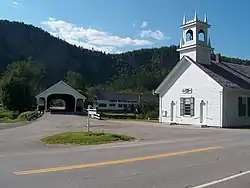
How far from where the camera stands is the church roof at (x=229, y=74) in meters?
31.0

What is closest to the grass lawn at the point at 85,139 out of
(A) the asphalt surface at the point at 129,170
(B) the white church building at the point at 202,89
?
(A) the asphalt surface at the point at 129,170

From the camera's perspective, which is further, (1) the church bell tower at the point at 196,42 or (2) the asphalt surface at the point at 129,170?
(1) the church bell tower at the point at 196,42

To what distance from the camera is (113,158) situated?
38.4ft

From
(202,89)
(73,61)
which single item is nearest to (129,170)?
(202,89)

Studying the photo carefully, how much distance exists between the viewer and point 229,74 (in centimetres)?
3375

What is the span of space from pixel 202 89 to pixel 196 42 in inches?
196

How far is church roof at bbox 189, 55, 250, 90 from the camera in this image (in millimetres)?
31016

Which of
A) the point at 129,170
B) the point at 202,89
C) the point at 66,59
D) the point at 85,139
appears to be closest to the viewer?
the point at 129,170

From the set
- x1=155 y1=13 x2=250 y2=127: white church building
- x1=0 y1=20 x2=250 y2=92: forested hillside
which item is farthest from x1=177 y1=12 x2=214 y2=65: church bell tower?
x1=0 y1=20 x2=250 y2=92: forested hillside

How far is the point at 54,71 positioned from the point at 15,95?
381 feet

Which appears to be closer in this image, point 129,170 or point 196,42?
point 129,170

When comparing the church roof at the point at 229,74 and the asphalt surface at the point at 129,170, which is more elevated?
the church roof at the point at 229,74

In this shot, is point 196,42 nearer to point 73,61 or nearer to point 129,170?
point 129,170

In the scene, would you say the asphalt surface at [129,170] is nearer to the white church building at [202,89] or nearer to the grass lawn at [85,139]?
the grass lawn at [85,139]
